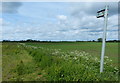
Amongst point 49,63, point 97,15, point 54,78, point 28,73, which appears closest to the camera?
point 54,78

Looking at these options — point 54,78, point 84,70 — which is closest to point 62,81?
point 54,78

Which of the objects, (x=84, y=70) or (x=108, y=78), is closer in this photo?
(x=108, y=78)

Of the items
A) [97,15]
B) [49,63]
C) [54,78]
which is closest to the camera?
[54,78]

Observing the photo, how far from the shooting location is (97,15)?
5.95 metres

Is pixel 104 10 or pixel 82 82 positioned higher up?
pixel 104 10

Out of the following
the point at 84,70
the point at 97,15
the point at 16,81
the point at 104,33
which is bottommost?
the point at 16,81

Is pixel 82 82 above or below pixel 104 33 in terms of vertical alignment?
below

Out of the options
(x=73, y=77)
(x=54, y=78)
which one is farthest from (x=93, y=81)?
(x=54, y=78)

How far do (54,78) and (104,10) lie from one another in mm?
3408

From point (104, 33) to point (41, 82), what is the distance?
10.4ft

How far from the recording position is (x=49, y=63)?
730 cm

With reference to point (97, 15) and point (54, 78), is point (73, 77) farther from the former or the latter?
point (97, 15)

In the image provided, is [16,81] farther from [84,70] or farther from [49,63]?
[84,70]

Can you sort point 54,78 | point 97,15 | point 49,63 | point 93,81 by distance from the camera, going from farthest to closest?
point 49,63 < point 97,15 < point 54,78 < point 93,81
